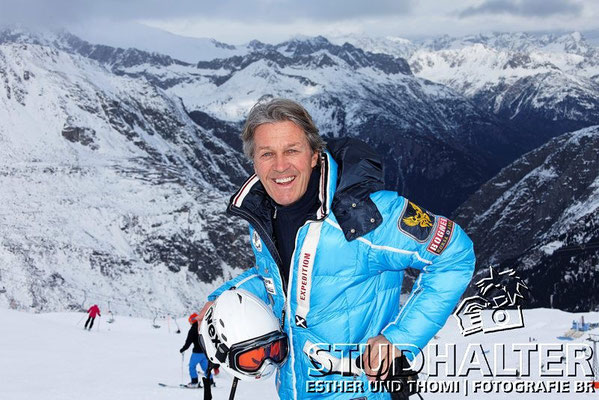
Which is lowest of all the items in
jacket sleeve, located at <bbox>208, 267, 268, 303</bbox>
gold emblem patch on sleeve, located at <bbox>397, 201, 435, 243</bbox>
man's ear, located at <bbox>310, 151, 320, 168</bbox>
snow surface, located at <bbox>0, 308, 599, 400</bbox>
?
snow surface, located at <bbox>0, 308, 599, 400</bbox>

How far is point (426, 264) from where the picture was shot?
474 centimetres

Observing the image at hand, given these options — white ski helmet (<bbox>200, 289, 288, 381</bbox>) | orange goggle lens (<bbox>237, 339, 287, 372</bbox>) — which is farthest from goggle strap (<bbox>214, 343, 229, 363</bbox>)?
orange goggle lens (<bbox>237, 339, 287, 372</bbox>)

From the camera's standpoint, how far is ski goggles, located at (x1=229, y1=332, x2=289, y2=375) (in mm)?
5027

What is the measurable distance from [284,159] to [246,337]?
1.59m

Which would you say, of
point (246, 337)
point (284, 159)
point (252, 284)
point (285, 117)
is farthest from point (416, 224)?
point (252, 284)

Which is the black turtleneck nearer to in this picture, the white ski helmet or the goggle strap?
the white ski helmet

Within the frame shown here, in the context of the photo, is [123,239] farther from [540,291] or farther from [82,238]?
[540,291]

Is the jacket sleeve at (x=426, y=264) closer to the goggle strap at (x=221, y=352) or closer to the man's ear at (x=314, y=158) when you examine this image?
the man's ear at (x=314, y=158)

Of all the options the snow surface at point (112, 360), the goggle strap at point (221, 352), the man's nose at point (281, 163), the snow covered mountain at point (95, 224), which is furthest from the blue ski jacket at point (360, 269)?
the snow covered mountain at point (95, 224)

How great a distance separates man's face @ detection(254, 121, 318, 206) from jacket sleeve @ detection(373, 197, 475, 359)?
2.76 ft

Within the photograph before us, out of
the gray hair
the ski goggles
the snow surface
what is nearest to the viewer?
the gray hair

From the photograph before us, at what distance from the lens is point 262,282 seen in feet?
19.2

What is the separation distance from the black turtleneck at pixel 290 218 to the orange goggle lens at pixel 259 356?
22.5 inches

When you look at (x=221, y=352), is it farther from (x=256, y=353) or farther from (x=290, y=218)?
(x=290, y=218)
